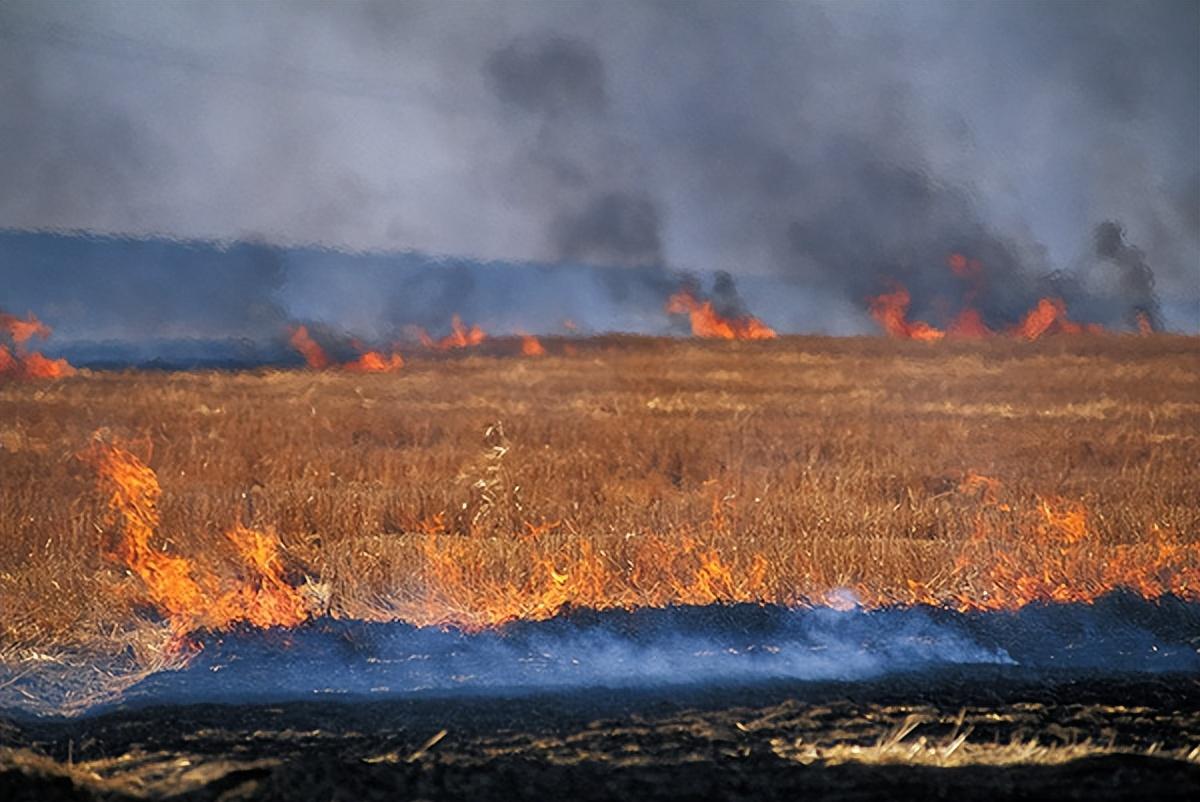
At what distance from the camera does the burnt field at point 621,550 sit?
5449mm

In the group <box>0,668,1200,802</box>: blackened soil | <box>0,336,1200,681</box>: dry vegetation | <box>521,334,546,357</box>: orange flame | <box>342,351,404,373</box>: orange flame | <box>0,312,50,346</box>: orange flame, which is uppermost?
<box>0,312,50,346</box>: orange flame

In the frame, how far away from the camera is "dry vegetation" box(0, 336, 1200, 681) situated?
6441 mm

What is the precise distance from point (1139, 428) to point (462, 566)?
3.72m

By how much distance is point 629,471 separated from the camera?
6914 millimetres

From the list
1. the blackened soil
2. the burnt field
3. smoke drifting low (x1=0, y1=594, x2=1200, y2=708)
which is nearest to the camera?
the blackened soil

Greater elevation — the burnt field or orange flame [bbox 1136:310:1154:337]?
orange flame [bbox 1136:310:1154:337]

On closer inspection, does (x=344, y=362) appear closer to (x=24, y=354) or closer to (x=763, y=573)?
(x=24, y=354)

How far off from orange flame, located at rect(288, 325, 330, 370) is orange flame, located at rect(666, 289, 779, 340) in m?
1.80

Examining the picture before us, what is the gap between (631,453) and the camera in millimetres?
6949

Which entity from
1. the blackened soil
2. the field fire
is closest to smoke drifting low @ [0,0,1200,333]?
the field fire

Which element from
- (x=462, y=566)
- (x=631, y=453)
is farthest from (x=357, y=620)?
(x=631, y=453)

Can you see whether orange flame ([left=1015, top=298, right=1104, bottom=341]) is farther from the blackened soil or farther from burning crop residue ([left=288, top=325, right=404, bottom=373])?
burning crop residue ([left=288, top=325, right=404, bottom=373])

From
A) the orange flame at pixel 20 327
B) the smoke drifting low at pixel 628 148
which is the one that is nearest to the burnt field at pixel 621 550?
the orange flame at pixel 20 327

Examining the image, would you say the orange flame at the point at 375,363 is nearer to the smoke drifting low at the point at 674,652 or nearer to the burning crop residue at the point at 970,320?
the smoke drifting low at the point at 674,652
